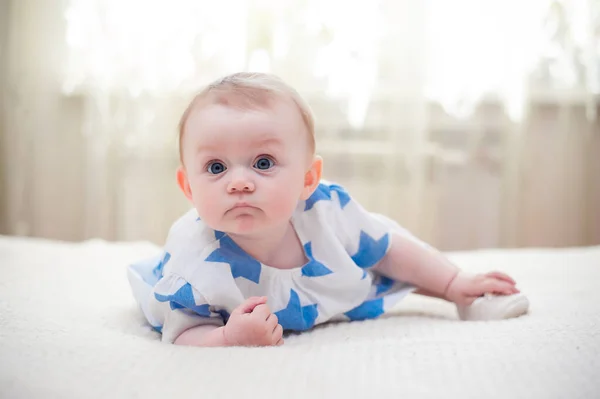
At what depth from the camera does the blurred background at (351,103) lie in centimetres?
218

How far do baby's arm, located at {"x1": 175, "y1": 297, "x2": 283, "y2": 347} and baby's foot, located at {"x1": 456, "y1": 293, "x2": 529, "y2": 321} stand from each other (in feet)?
1.21

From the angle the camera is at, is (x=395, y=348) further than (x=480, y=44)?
No

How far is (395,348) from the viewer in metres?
0.76

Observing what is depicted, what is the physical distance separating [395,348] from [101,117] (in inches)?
68.2

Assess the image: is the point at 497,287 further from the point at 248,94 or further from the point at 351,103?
the point at 351,103

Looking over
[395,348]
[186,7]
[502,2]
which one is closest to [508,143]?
[502,2]

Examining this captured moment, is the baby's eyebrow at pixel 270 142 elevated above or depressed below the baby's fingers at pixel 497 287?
above

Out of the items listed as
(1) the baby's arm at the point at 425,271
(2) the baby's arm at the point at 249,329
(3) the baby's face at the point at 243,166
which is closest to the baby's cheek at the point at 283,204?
(3) the baby's face at the point at 243,166

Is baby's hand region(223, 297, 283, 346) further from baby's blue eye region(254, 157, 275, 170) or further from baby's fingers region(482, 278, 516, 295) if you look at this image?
baby's fingers region(482, 278, 516, 295)

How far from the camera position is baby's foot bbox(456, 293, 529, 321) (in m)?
1.00

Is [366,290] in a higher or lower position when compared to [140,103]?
lower

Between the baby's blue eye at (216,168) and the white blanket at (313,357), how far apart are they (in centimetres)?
24

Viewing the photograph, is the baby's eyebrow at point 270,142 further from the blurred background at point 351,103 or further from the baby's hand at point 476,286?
the blurred background at point 351,103

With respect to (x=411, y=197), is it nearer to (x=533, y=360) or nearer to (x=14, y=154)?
(x=14, y=154)
